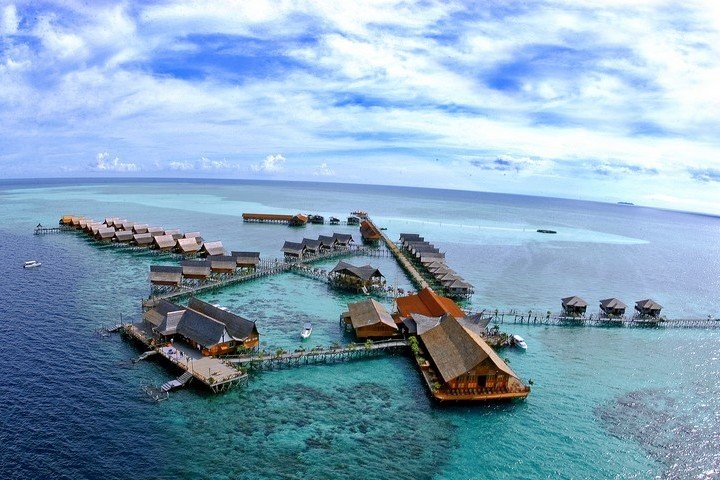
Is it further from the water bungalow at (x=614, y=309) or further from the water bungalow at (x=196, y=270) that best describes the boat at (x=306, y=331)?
the water bungalow at (x=614, y=309)

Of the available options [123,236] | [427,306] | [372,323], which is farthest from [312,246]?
[372,323]

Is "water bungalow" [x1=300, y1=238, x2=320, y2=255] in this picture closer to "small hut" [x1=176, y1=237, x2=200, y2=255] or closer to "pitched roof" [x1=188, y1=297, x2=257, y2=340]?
"small hut" [x1=176, y1=237, x2=200, y2=255]

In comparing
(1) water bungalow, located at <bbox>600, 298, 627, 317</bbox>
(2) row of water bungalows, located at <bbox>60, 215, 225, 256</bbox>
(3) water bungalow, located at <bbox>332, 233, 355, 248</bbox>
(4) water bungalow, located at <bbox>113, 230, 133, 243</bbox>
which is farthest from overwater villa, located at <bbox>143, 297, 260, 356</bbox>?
(3) water bungalow, located at <bbox>332, 233, 355, 248</bbox>

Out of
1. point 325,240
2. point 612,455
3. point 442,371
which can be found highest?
point 325,240

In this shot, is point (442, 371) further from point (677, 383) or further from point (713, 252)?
point (713, 252)

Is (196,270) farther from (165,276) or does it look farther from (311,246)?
(311,246)

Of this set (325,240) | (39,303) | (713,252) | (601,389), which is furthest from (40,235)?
(713,252)

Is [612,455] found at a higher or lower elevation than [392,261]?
lower

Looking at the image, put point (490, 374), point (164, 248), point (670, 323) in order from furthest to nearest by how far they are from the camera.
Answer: point (164, 248) < point (670, 323) < point (490, 374)
